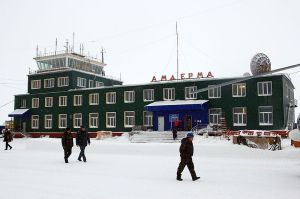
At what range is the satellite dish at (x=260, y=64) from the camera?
3688 centimetres

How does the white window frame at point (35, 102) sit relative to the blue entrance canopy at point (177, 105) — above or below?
above

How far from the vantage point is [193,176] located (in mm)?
12531

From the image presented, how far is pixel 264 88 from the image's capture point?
121 ft

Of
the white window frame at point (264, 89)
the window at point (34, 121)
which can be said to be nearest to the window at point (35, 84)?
the window at point (34, 121)

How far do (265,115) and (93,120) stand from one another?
22.1 metres

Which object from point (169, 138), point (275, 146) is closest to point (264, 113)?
point (169, 138)

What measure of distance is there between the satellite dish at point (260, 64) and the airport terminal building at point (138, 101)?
3.15ft

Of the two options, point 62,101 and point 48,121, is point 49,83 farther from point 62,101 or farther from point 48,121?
point 48,121

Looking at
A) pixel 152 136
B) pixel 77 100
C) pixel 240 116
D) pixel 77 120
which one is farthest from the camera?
pixel 77 100

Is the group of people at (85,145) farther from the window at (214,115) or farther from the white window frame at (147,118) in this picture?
the window at (214,115)

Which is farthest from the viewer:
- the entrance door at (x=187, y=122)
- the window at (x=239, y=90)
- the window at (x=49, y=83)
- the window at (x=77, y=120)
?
the window at (x=49, y=83)

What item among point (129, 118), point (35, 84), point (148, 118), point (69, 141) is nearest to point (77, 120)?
point (129, 118)

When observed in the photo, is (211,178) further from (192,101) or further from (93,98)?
(93,98)

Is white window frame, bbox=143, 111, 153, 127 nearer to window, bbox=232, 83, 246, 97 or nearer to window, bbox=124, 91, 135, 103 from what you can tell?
window, bbox=124, 91, 135, 103
